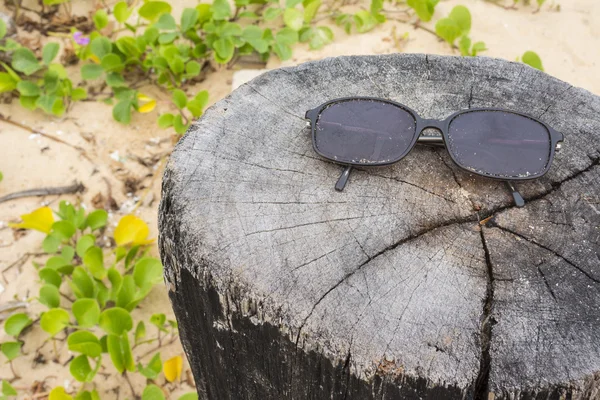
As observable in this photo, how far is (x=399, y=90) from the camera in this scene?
5.70 ft

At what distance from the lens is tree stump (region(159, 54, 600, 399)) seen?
1.18m

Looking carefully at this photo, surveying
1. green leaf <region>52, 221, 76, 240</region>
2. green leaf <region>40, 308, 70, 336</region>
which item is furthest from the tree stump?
green leaf <region>52, 221, 76, 240</region>

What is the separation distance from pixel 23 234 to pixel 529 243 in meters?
2.37

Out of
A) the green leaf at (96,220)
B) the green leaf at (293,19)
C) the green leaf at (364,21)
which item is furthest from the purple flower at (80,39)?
the green leaf at (364,21)

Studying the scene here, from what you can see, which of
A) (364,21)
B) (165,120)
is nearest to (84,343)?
(165,120)

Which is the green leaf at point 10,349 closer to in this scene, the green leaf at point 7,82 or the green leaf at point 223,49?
the green leaf at point 7,82

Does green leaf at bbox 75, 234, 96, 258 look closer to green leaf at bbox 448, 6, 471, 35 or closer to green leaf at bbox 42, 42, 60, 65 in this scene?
green leaf at bbox 42, 42, 60, 65

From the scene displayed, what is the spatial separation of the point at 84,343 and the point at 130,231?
2.05 feet

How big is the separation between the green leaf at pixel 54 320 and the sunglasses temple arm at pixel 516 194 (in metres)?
1.74

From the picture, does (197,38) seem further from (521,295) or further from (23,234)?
(521,295)

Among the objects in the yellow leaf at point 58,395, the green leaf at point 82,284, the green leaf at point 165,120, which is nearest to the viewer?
the yellow leaf at point 58,395

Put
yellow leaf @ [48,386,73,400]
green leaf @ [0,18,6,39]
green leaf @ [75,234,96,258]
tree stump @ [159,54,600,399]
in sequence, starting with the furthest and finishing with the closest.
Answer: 1. green leaf @ [0,18,6,39]
2. green leaf @ [75,234,96,258]
3. yellow leaf @ [48,386,73,400]
4. tree stump @ [159,54,600,399]

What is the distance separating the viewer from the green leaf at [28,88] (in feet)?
10.8

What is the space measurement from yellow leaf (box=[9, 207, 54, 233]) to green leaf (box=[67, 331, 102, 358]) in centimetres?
64
